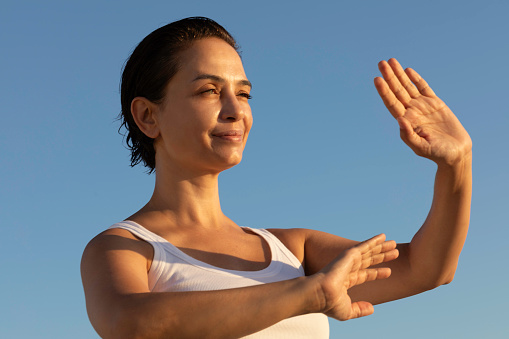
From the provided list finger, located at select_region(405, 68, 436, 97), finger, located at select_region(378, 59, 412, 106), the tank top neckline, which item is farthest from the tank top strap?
finger, located at select_region(405, 68, 436, 97)

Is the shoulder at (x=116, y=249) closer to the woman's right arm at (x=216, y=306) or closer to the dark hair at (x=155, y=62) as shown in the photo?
the woman's right arm at (x=216, y=306)

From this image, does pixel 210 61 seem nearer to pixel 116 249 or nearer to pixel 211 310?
pixel 116 249

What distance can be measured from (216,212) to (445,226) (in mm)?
1437

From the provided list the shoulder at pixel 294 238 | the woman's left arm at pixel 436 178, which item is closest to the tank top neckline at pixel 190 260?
the shoulder at pixel 294 238

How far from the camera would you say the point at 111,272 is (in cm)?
336

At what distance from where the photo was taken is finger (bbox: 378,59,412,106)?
3906 millimetres

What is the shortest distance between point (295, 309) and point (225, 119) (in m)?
1.37

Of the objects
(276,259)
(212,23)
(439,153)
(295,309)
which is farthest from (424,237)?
(212,23)

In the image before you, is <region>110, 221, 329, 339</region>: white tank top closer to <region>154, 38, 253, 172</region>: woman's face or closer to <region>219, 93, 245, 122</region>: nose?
<region>154, 38, 253, 172</region>: woman's face

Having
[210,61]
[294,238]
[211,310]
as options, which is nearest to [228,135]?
[210,61]

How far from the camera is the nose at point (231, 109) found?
3.97 meters

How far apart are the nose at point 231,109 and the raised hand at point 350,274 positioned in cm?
113

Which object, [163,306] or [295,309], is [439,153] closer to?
[295,309]

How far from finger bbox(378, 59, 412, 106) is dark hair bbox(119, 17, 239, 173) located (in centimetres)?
108
